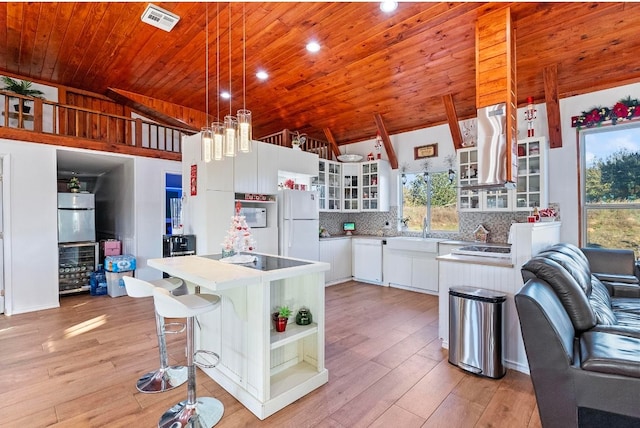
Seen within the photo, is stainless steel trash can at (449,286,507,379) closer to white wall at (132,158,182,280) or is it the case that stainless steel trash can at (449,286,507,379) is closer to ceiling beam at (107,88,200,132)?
white wall at (132,158,182,280)

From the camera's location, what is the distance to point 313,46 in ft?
12.0

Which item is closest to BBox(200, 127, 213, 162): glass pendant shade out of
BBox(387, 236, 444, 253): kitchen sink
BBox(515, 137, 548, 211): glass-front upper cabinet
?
BBox(387, 236, 444, 253): kitchen sink

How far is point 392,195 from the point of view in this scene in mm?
5992

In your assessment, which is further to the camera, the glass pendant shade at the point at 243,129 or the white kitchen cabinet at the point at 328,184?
the white kitchen cabinet at the point at 328,184

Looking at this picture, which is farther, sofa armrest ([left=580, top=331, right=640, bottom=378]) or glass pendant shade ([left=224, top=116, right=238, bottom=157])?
glass pendant shade ([left=224, top=116, right=238, bottom=157])

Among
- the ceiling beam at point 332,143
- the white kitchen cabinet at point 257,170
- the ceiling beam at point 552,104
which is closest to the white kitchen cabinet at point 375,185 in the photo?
the ceiling beam at point 332,143

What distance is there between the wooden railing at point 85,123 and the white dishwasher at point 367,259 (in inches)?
153

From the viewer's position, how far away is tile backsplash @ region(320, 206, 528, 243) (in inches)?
186

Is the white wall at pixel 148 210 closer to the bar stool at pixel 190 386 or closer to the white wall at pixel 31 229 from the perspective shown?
the white wall at pixel 31 229

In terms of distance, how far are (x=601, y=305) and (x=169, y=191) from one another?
6273 millimetres

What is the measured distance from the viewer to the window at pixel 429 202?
5.36m

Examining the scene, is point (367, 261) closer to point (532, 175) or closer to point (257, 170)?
point (257, 170)

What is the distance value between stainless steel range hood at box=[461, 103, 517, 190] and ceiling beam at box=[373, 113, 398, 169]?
2.50m

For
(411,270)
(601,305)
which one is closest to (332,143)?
(411,270)
